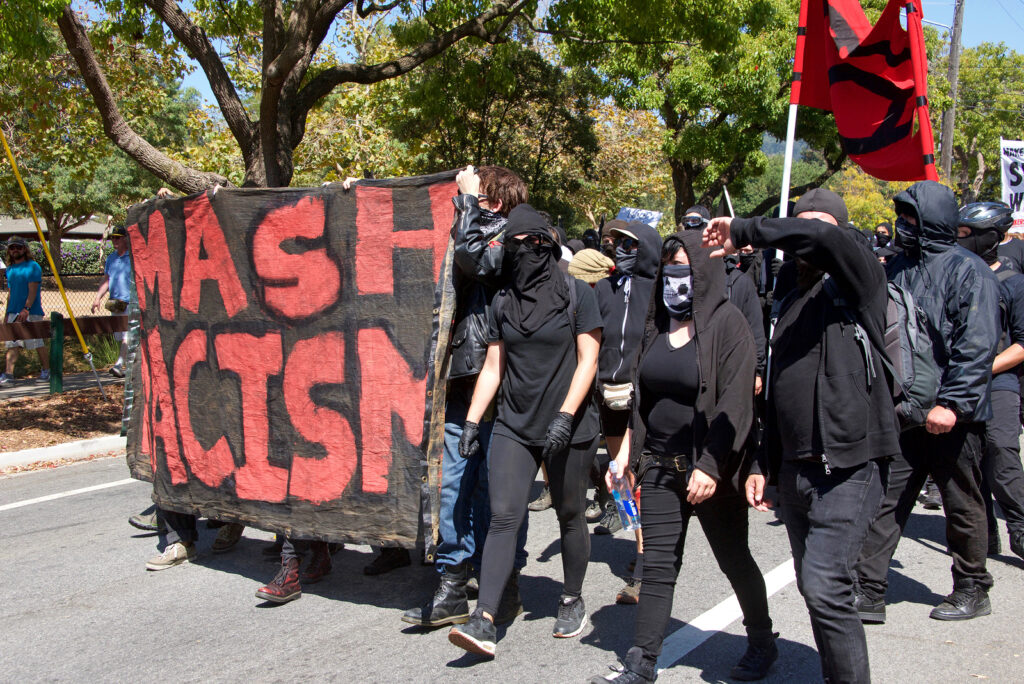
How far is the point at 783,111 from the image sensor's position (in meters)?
20.7

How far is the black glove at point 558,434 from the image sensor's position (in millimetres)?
3848

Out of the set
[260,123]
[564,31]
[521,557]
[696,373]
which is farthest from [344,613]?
[564,31]

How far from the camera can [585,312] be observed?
160 inches

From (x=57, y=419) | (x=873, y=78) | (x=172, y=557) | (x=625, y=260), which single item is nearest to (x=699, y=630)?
(x=625, y=260)

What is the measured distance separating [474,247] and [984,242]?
3029 millimetres

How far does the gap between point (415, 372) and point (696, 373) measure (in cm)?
150

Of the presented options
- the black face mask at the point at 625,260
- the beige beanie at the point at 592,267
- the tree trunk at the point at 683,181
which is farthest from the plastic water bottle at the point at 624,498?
the tree trunk at the point at 683,181

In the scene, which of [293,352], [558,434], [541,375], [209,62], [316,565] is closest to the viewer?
[558,434]

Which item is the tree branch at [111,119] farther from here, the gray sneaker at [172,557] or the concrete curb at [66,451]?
the gray sneaker at [172,557]

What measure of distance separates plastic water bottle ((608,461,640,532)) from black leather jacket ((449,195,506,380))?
32.1 inches

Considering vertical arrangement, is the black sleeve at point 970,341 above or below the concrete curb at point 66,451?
above

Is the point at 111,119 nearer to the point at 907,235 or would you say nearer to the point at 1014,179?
the point at 907,235

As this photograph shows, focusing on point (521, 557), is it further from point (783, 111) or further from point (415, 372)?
point (783, 111)

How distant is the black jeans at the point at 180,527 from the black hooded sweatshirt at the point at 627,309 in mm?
2658
